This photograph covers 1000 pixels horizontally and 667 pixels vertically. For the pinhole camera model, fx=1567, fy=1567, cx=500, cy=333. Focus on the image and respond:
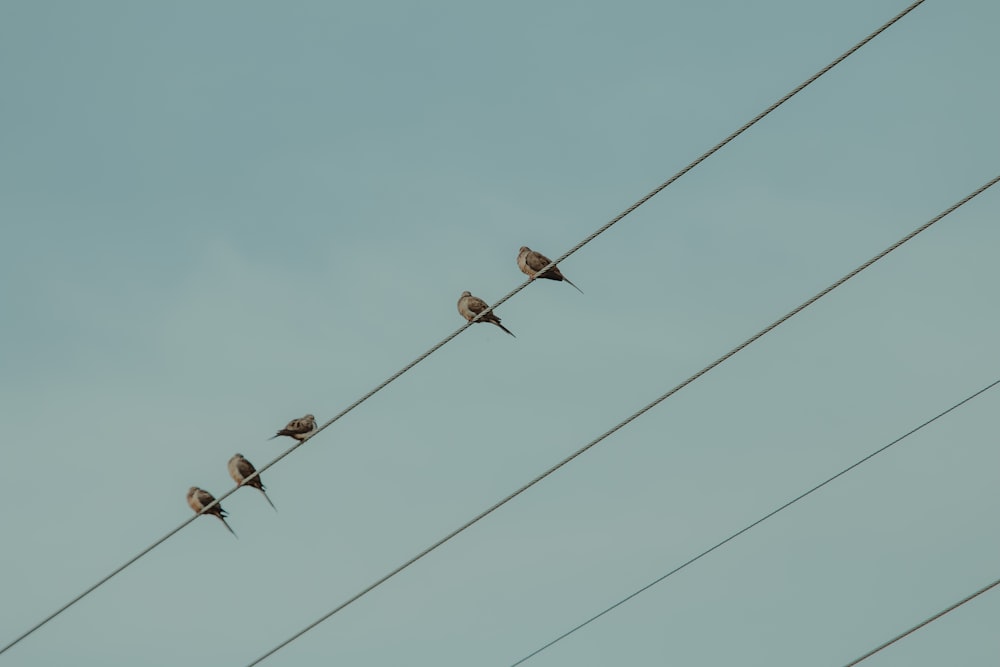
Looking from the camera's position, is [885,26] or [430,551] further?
[430,551]

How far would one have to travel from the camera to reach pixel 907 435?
1180 centimetres

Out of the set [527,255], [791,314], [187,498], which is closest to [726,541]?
[791,314]

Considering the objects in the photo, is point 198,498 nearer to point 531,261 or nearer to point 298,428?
point 298,428

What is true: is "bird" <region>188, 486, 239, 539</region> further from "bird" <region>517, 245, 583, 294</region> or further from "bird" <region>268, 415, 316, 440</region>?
"bird" <region>517, 245, 583, 294</region>

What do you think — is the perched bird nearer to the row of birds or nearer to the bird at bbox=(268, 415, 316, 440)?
the row of birds

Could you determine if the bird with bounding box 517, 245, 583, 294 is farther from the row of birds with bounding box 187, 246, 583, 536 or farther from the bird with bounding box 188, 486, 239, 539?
the bird with bounding box 188, 486, 239, 539

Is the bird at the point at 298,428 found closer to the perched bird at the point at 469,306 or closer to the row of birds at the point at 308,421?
the row of birds at the point at 308,421

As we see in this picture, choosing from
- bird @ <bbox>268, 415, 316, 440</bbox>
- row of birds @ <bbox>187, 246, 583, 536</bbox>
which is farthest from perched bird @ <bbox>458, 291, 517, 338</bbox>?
bird @ <bbox>268, 415, 316, 440</bbox>

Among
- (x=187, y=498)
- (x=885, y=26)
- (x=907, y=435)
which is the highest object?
(x=187, y=498)

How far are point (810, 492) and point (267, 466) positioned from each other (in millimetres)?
4402

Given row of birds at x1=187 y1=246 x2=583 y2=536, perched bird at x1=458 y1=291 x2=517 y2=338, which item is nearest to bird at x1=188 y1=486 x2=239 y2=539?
row of birds at x1=187 y1=246 x2=583 y2=536

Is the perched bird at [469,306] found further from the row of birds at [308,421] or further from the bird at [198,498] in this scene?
the bird at [198,498]

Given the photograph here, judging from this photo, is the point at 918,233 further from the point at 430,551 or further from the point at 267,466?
the point at 267,466

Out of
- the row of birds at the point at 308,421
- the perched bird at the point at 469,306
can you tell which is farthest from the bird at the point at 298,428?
the perched bird at the point at 469,306
